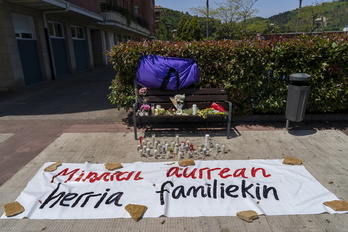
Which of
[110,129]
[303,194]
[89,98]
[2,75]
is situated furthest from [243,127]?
[2,75]

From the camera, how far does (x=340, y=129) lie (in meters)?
5.90

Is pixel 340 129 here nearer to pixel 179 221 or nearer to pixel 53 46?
pixel 179 221

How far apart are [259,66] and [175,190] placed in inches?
149

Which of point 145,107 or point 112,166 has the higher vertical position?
point 145,107

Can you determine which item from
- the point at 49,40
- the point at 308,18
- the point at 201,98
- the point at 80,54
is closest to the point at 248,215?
the point at 201,98

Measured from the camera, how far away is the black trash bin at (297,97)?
5.27 m

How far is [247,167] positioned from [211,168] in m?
0.62

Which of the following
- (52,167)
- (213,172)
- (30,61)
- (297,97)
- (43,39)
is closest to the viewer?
(213,172)

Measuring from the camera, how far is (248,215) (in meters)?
2.97

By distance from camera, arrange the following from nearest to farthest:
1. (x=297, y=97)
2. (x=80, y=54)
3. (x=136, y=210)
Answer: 1. (x=136, y=210)
2. (x=297, y=97)
3. (x=80, y=54)

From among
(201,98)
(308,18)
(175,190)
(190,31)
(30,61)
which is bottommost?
(175,190)

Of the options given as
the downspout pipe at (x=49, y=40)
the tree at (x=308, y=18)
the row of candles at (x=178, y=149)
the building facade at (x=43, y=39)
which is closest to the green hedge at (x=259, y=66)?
the row of candles at (x=178, y=149)

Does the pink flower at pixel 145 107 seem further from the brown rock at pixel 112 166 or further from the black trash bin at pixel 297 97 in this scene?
the black trash bin at pixel 297 97

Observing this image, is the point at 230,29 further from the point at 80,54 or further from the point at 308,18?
the point at 80,54
